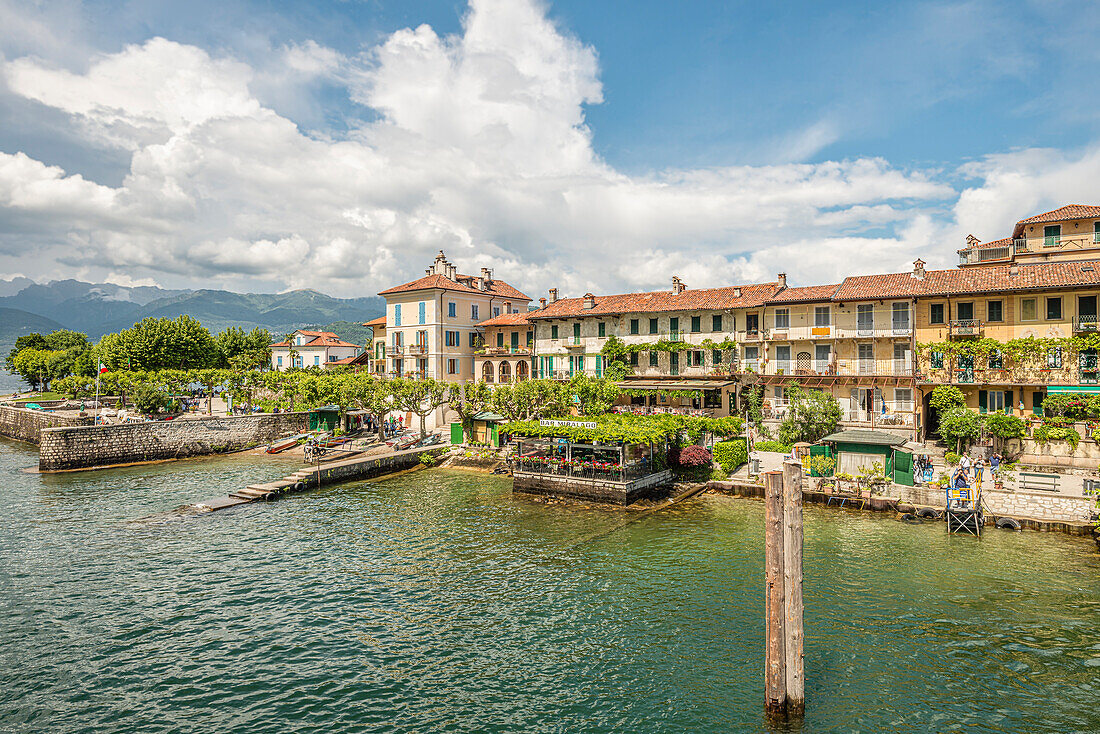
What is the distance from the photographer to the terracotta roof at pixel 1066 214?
138ft

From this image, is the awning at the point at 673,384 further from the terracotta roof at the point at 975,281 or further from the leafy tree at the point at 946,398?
the leafy tree at the point at 946,398

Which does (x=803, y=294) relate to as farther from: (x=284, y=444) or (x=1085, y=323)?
(x=284, y=444)

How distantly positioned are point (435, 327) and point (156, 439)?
2472cm

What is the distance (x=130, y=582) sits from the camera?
63.8ft

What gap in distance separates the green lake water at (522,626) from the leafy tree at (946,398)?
583 inches

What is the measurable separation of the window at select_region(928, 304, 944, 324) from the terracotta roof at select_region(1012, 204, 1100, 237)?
1404cm

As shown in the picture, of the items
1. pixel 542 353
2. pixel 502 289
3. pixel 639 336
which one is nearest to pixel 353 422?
pixel 542 353

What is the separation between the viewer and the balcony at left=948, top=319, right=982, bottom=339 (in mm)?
37344

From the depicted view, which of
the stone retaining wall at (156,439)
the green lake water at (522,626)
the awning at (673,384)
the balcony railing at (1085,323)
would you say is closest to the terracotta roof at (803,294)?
the awning at (673,384)

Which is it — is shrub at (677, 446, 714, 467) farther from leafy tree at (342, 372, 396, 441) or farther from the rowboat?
the rowboat

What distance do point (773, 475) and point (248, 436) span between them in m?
48.5

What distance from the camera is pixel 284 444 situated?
4747cm

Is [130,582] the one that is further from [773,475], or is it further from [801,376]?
[801,376]

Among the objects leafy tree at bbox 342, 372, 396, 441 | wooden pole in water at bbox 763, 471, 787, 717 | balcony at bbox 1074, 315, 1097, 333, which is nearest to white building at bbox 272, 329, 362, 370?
leafy tree at bbox 342, 372, 396, 441
